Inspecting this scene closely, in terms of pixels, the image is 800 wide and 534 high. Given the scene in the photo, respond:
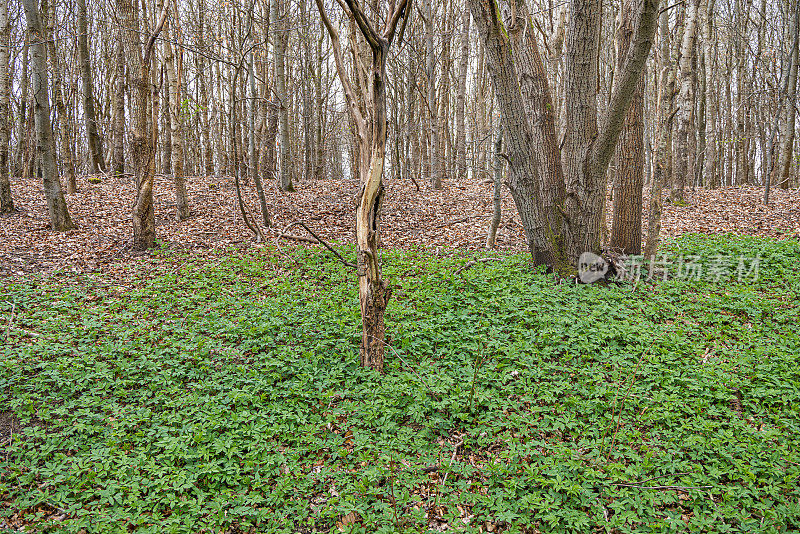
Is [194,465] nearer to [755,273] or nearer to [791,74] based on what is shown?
[755,273]

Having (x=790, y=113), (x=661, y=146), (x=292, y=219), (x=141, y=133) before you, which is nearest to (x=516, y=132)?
(x=661, y=146)

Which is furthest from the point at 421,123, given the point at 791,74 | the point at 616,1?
the point at 791,74

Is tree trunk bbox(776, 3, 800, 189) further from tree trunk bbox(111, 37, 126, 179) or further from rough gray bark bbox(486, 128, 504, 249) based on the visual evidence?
tree trunk bbox(111, 37, 126, 179)

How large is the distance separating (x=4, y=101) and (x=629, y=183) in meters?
11.3

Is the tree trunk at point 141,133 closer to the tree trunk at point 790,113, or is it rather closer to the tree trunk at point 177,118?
the tree trunk at point 177,118

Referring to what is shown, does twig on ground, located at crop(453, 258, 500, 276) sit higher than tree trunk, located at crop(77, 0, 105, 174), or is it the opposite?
tree trunk, located at crop(77, 0, 105, 174)

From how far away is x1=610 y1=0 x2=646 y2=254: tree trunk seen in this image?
22.8ft

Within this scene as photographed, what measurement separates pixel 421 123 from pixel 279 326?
16385mm

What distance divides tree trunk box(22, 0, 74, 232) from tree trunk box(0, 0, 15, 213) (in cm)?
37

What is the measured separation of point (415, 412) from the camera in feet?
12.5

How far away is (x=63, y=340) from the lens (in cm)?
490

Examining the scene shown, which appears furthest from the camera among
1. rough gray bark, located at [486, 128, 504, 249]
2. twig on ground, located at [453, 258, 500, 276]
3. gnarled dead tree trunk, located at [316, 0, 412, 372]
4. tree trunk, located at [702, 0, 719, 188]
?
tree trunk, located at [702, 0, 719, 188]

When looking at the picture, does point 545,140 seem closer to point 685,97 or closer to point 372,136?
point 372,136

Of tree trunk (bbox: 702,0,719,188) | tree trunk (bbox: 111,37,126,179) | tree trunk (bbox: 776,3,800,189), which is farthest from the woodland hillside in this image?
tree trunk (bbox: 702,0,719,188)
